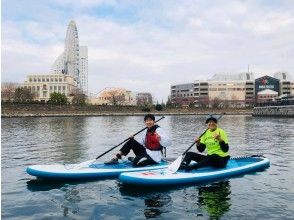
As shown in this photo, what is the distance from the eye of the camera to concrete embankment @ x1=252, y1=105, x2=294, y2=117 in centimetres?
9207

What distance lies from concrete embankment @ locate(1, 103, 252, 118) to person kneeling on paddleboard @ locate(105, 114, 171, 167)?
7606 centimetres

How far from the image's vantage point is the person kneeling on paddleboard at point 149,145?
509 inches

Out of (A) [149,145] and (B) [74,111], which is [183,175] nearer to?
(A) [149,145]

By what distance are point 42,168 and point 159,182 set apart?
3.81 metres

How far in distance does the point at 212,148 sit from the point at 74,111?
9948cm

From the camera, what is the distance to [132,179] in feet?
36.4

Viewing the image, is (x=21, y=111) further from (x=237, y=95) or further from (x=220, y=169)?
(x=237, y=95)

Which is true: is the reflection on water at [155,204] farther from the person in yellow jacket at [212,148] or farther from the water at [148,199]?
the person in yellow jacket at [212,148]

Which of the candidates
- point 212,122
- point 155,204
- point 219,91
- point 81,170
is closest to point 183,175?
point 212,122

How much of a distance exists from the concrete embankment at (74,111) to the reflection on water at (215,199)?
77125 mm

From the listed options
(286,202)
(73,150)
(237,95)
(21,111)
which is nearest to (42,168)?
(286,202)

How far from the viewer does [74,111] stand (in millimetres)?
109438

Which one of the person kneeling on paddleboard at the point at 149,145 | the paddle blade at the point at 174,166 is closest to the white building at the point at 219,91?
the person kneeling on paddleboard at the point at 149,145

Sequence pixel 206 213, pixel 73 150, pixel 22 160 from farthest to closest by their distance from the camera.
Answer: pixel 73 150 < pixel 22 160 < pixel 206 213
